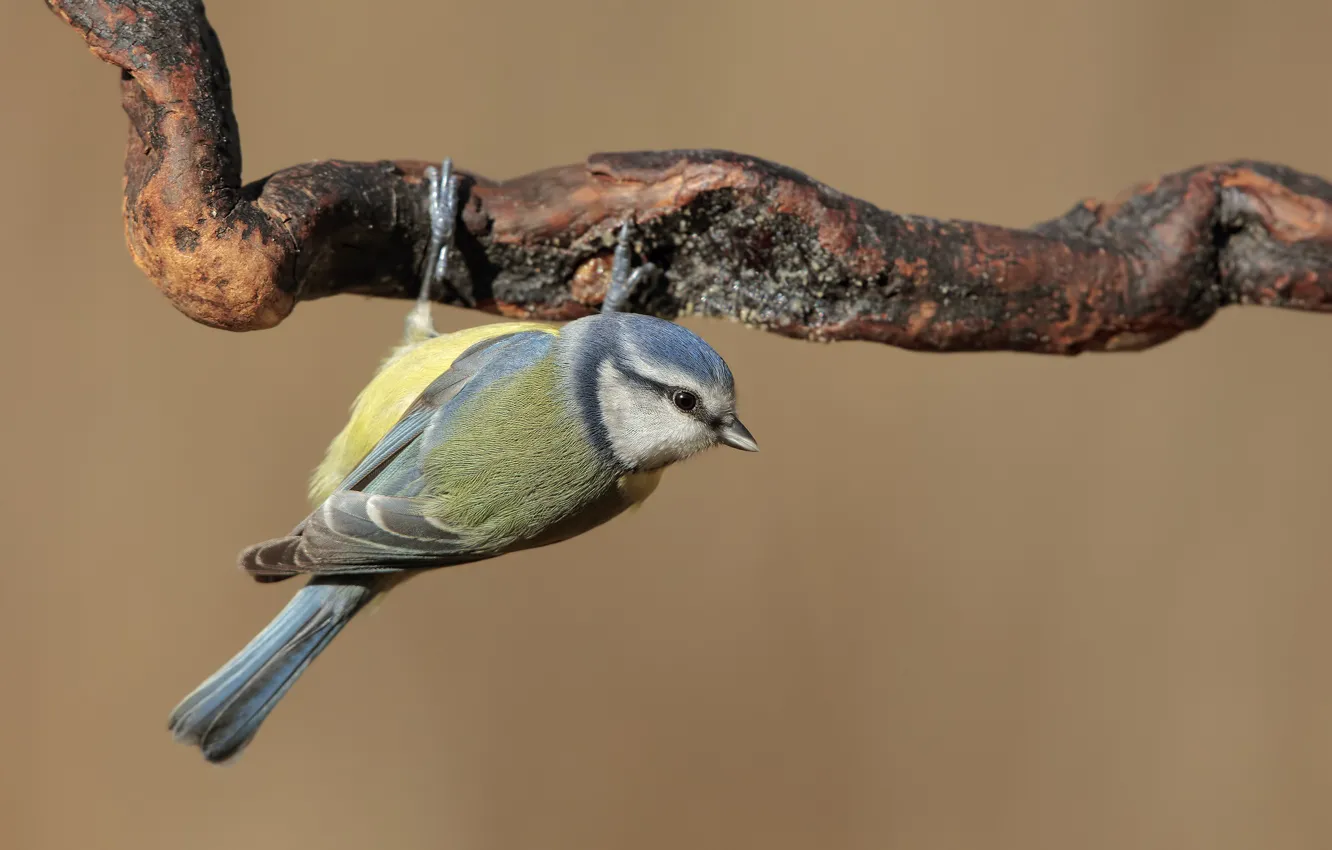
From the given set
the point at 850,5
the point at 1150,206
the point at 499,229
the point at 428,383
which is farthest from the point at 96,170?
the point at 1150,206

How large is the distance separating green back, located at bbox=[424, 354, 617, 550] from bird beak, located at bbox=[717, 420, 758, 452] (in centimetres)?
13

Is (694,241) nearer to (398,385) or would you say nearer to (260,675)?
(398,385)

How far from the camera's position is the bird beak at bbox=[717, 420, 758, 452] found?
1.30 metres

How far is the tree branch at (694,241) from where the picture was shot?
3.16ft

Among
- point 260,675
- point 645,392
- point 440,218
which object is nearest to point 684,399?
point 645,392

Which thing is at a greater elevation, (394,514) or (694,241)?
(694,241)

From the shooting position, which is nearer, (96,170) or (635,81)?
(96,170)

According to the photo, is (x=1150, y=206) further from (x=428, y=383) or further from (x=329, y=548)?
(x=329, y=548)

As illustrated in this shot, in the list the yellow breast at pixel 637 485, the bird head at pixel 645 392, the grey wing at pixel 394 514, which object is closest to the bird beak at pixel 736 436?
the bird head at pixel 645 392

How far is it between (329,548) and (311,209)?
354 millimetres

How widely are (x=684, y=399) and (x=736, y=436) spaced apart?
82mm

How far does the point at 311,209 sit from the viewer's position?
1.05 m

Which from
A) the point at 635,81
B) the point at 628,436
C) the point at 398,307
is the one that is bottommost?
the point at 628,436

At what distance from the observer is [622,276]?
4.04 feet
